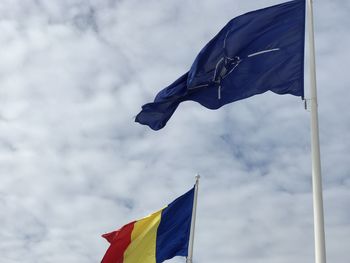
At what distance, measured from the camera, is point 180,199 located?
2558cm

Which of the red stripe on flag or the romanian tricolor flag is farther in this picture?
the red stripe on flag

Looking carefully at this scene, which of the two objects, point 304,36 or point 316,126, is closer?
point 316,126

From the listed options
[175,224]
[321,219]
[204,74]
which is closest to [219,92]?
[204,74]

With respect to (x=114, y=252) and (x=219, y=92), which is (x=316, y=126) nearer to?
(x=219, y=92)

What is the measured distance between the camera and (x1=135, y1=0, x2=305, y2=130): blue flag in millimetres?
15469

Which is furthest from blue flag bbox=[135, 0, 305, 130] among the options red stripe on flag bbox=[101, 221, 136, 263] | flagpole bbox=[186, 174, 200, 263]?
Result: red stripe on flag bbox=[101, 221, 136, 263]

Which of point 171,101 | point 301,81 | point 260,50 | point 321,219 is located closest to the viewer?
point 321,219

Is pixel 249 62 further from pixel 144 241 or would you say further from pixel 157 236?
pixel 144 241

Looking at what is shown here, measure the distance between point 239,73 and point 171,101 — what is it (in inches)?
92.0

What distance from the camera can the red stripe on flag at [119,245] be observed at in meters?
25.4

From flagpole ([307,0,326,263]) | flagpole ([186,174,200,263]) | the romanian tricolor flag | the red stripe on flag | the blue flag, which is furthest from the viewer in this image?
the red stripe on flag

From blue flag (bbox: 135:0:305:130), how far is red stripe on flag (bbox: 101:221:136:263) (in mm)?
8966

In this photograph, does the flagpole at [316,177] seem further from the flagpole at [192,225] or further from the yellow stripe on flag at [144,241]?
the yellow stripe on flag at [144,241]

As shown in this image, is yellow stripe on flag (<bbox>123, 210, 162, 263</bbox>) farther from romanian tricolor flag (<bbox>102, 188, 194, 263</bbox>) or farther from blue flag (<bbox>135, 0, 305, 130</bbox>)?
blue flag (<bbox>135, 0, 305, 130</bbox>)
